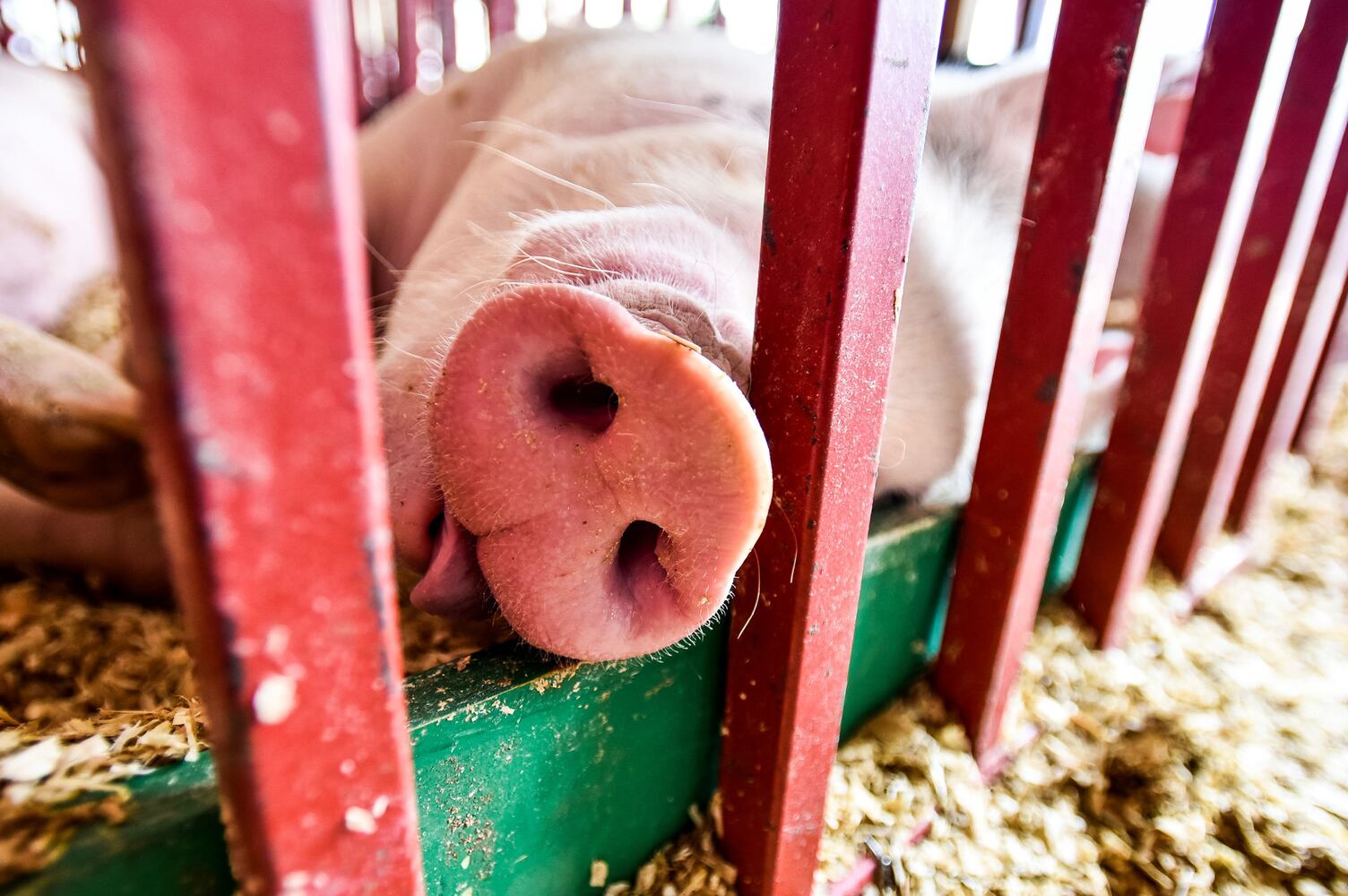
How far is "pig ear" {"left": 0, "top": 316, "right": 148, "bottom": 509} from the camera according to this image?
83cm

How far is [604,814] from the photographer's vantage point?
0.82 metres

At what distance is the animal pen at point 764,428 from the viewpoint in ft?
0.92

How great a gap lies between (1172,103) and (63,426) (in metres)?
2.05

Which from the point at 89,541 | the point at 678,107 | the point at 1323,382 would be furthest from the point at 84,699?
the point at 1323,382

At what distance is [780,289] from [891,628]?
69 cm

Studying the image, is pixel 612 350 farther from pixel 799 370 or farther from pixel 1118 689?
pixel 1118 689

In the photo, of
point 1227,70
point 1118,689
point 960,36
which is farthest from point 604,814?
point 960,36

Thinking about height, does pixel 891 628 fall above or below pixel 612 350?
below

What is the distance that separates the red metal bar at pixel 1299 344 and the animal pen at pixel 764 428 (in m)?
0.03

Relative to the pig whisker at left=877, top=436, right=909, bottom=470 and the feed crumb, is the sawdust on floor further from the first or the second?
the pig whisker at left=877, top=436, right=909, bottom=470

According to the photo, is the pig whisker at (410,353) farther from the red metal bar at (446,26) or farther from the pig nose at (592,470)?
the red metal bar at (446,26)

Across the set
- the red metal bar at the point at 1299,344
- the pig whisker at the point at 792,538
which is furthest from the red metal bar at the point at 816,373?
the red metal bar at the point at 1299,344

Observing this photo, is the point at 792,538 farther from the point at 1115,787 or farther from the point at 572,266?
the point at 1115,787

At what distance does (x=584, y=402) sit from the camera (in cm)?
64
